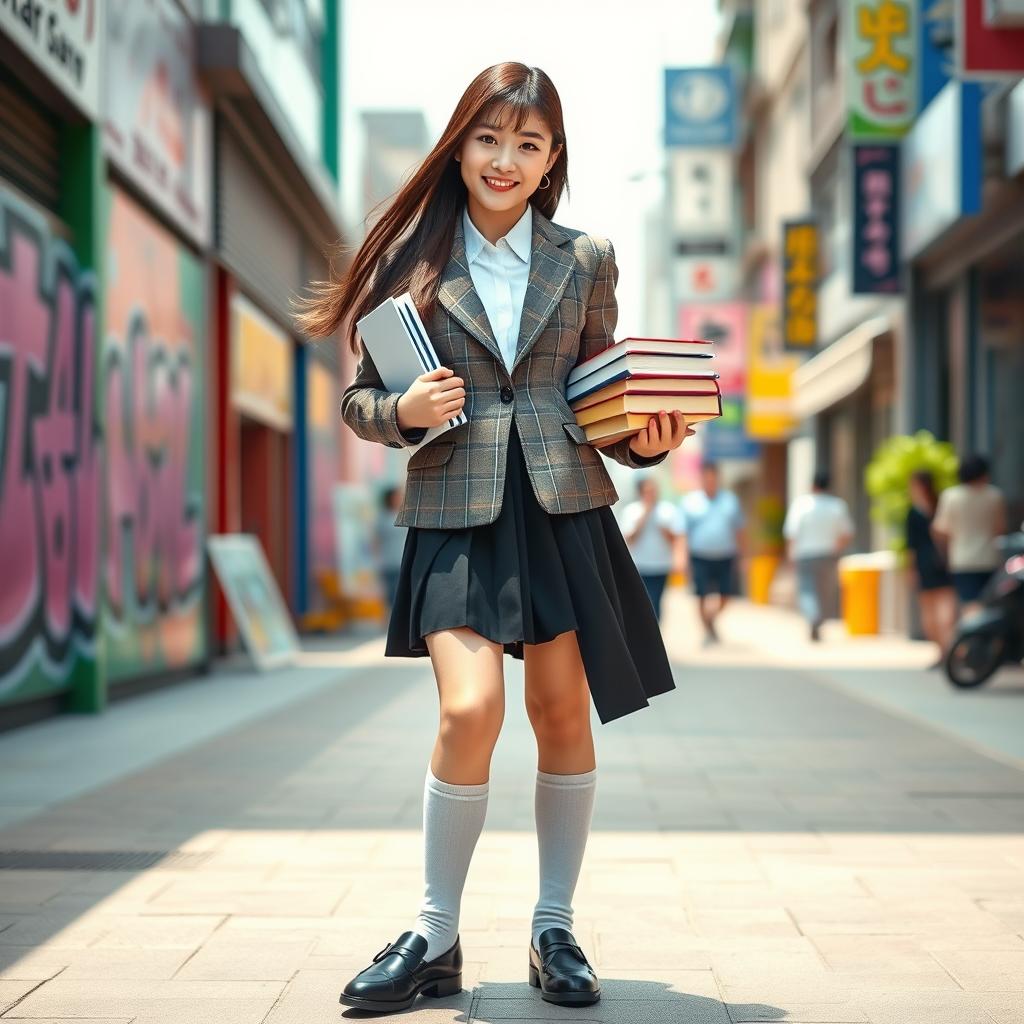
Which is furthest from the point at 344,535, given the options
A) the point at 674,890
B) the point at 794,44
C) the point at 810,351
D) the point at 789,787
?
the point at 674,890

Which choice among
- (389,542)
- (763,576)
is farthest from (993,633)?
(763,576)

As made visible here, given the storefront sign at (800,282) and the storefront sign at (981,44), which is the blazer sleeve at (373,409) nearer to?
the storefront sign at (981,44)

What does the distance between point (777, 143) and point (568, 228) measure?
89.4 feet

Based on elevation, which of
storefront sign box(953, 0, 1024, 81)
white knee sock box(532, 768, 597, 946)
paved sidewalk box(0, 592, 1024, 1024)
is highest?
storefront sign box(953, 0, 1024, 81)

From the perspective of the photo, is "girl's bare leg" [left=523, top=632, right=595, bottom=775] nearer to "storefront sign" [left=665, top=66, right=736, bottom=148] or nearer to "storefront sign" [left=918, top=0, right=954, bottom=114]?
"storefront sign" [left=918, top=0, right=954, bottom=114]

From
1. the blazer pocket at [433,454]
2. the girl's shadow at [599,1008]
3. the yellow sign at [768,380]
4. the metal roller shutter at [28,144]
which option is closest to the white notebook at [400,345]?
the blazer pocket at [433,454]

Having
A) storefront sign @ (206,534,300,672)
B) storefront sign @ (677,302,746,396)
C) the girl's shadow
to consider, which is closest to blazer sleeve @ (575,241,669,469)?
the girl's shadow

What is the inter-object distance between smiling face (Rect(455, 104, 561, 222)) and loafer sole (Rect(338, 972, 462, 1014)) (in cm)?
164

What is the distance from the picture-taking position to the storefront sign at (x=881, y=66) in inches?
615

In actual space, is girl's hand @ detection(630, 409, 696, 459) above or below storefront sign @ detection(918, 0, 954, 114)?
below

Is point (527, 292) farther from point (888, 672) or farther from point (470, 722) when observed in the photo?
point (888, 672)

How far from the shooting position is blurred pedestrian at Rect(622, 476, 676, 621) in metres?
13.5

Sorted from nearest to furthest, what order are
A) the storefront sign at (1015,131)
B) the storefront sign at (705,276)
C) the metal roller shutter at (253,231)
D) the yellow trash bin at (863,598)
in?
the storefront sign at (1015,131)
the metal roller shutter at (253,231)
the yellow trash bin at (863,598)
the storefront sign at (705,276)

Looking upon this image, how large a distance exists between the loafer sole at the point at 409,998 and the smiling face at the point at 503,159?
5.37ft
